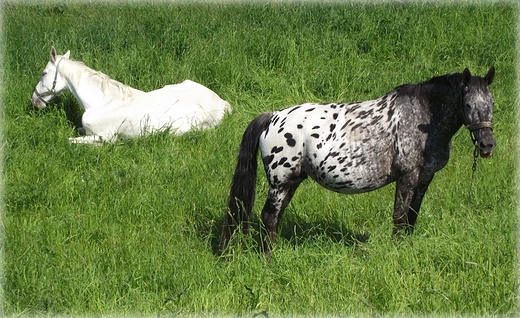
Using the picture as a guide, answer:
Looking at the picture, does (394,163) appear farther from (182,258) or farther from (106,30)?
(106,30)

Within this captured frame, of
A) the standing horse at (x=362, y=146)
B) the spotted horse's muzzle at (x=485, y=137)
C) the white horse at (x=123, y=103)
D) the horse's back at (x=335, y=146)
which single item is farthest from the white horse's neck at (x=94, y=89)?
the spotted horse's muzzle at (x=485, y=137)

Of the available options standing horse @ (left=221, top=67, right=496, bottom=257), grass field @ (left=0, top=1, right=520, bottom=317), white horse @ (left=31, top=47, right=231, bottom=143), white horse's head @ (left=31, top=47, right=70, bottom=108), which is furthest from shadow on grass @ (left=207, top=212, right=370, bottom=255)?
white horse's head @ (left=31, top=47, right=70, bottom=108)

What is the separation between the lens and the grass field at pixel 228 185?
5.72 metres

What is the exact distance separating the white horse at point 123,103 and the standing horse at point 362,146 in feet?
10.3

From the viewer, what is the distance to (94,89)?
33.5 feet

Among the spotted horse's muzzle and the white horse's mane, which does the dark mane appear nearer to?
the spotted horse's muzzle

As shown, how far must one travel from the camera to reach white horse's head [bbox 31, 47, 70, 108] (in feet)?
33.9

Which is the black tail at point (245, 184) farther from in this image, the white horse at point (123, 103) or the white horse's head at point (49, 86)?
the white horse's head at point (49, 86)

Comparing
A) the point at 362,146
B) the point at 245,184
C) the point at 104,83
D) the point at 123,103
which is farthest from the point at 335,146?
the point at 104,83

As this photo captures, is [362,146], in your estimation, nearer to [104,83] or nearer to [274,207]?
[274,207]

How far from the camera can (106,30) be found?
12.1 m

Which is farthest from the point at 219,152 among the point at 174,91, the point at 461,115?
the point at 461,115

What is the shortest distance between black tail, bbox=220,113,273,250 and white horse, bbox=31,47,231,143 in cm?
295

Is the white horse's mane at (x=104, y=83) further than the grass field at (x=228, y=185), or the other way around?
the white horse's mane at (x=104, y=83)
